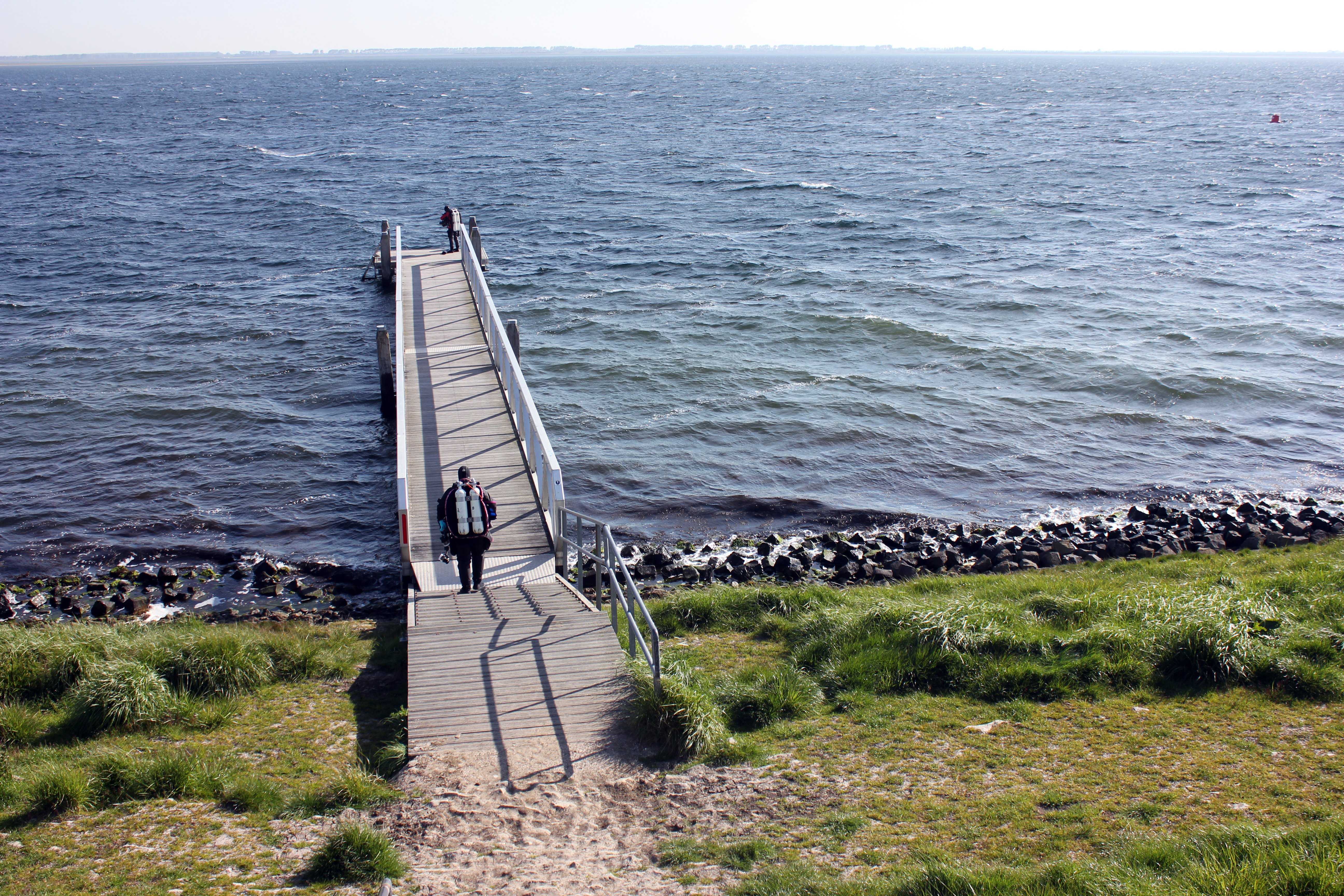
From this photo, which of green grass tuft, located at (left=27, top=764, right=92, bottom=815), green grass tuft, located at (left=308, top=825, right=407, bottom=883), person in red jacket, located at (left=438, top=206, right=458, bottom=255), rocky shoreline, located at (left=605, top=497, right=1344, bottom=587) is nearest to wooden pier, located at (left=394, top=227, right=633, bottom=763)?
green grass tuft, located at (left=308, top=825, right=407, bottom=883)

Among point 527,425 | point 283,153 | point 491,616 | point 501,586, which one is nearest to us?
point 491,616

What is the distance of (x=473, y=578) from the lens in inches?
433

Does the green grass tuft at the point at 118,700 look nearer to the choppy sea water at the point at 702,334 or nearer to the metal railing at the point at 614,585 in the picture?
the metal railing at the point at 614,585

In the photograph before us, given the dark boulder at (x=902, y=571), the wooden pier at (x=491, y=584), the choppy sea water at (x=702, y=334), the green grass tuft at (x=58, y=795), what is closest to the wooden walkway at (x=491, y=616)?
the wooden pier at (x=491, y=584)

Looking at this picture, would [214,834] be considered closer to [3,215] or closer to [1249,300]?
[1249,300]

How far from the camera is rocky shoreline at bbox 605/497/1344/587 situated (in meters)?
14.1

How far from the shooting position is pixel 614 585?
942 cm

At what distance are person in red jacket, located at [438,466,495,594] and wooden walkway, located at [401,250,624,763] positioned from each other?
26cm

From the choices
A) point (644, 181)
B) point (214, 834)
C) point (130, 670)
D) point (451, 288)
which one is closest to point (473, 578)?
point (130, 670)

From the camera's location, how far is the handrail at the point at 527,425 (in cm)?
1157

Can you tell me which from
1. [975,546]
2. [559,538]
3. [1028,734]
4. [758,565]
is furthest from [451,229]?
[1028,734]

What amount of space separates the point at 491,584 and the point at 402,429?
3419 millimetres

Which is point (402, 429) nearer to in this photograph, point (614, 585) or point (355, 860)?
point (614, 585)

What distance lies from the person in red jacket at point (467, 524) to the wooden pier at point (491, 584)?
249 millimetres
